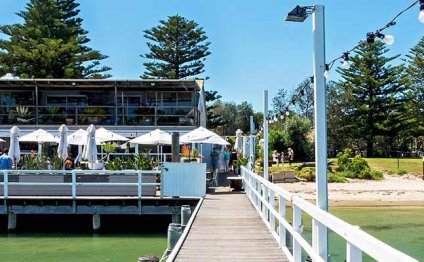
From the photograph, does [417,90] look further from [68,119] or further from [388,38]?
[388,38]

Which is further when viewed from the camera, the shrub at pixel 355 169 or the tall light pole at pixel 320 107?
the shrub at pixel 355 169

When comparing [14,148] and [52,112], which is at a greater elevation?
[52,112]

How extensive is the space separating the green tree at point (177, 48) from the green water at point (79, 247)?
33701 millimetres

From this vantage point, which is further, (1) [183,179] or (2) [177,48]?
(2) [177,48]

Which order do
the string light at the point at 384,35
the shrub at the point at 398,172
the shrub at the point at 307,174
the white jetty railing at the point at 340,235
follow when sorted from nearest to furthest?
1. the white jetty railing at the point at 340,235
2. the string light at the point at 384,35
3. the shrub at the point at 307,174
4. the shrub at the point at 398,172

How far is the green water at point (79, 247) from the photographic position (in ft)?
42.0

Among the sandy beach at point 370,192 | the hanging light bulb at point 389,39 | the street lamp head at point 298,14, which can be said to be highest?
the street lamp head at point 298,14

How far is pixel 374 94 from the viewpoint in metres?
48.9

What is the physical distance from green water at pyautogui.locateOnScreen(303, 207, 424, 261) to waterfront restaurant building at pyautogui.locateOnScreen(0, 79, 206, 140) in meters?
8.99

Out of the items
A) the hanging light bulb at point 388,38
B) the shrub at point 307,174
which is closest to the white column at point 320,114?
the hanging light bulb at point 388,38

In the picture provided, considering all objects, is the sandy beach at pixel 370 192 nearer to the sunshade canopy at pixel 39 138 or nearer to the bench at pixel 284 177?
the bench at pixel 284 177

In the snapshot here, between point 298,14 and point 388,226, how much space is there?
532 inches

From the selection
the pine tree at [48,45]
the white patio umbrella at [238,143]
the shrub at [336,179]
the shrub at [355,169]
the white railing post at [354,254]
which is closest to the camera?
the white railing post at [354,254]

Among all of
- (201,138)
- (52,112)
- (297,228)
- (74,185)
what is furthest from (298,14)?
(52,112)
